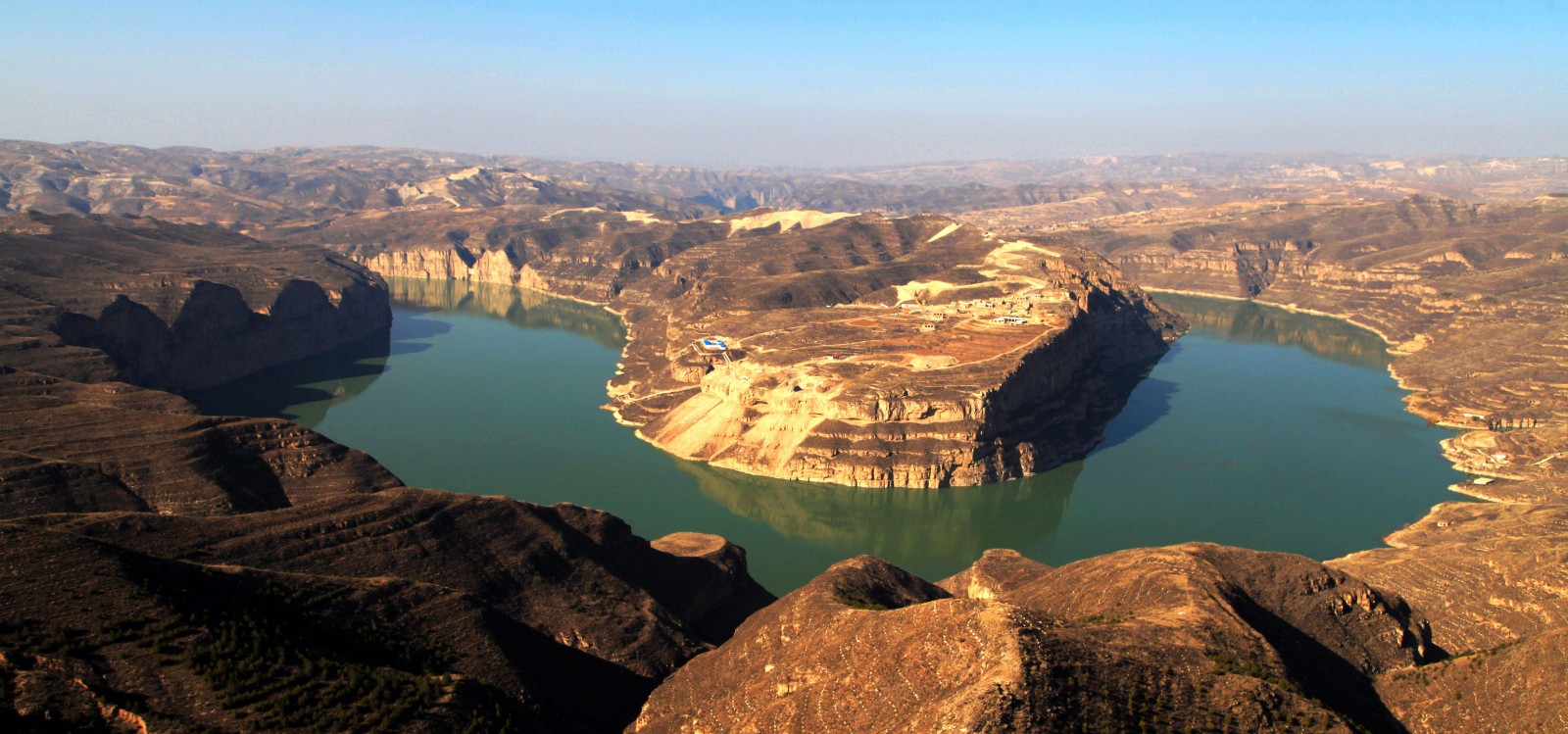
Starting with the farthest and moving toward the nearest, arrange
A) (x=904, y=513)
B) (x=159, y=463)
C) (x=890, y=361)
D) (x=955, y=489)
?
(x=890, y=361) → (x=955, y=489) → (x=904, y=513) → (x=159, y=463)

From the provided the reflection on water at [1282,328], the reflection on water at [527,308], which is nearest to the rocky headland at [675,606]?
the reflection on water at [1282,328]

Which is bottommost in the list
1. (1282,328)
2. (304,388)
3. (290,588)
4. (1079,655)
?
(1282,328)

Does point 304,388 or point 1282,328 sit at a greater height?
point 304,388

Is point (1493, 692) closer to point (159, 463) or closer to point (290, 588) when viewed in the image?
point (290, 588)

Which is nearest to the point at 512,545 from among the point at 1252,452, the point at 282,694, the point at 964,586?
the point at 282,694

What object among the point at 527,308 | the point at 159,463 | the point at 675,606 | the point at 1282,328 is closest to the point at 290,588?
the point at 675,606

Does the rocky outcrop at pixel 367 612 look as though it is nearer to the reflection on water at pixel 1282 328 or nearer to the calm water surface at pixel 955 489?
the calm water surface at pixel 955 489
